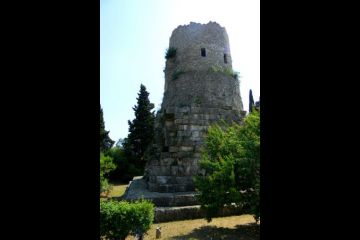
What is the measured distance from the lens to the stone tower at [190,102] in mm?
15750

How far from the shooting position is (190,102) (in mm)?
20031

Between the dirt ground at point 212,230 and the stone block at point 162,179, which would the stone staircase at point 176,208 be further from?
the stone block at point 162,179

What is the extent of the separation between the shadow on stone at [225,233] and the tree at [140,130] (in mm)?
21539

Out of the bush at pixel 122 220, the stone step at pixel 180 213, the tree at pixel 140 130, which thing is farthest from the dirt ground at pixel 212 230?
the tree at pixel 140 130

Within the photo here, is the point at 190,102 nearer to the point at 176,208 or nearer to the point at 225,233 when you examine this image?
the point at 176,208

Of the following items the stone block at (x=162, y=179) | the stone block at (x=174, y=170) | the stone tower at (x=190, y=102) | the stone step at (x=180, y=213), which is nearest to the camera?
the stone step at (x=180, y=213)

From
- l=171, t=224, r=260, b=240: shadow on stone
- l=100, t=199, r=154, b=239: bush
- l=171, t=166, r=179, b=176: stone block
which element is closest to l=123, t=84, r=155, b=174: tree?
l=171, t=166, r=179, b=176: stone block

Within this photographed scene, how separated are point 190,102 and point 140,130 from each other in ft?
53.3

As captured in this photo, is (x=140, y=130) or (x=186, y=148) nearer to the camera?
(x=186, y=148)

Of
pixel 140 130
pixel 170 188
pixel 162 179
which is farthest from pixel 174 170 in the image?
pixel 140 130
